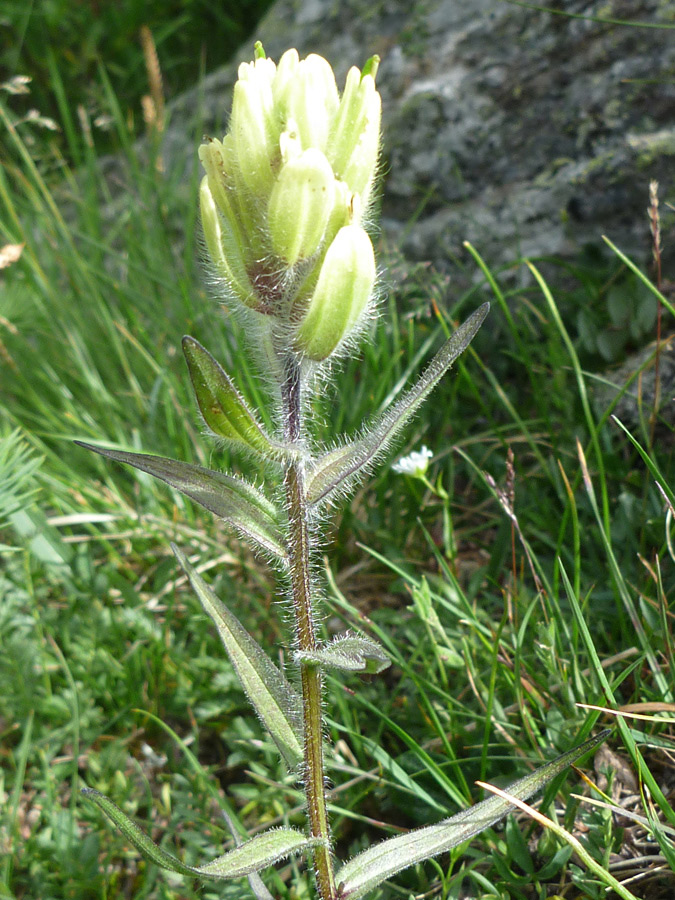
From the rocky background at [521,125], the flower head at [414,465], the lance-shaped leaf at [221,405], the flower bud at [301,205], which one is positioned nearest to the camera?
the flower bud at [301,205]

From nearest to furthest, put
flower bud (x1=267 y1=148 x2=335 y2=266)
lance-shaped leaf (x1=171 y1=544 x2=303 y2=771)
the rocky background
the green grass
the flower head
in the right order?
1. flower bud (x1=267 y1=148 x2=335 y2=266)
2. lance-shaped leaf (x1=171 y1=544 x2=303 y2=771)
3. the green grass
4. the flower head
5. the rocky background

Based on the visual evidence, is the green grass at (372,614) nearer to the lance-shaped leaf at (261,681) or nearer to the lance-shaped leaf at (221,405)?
the lance-shaped leaf at (261,681)

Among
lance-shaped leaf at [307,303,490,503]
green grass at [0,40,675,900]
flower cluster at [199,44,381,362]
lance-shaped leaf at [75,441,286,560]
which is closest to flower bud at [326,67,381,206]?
flower cluster at [199,44,381,362]

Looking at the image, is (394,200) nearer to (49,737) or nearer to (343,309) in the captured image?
(343,309)

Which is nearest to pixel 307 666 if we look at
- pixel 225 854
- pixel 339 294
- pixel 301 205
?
pixel 225 854

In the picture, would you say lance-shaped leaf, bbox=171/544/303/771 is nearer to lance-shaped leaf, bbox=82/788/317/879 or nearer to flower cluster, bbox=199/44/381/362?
lance-shaped leaf, bbox=82/788/317/879

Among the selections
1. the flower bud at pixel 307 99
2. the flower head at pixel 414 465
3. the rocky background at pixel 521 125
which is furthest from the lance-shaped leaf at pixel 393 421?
the rocky background at pixel 521 125

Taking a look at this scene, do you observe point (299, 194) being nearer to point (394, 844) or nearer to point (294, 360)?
point (294, 360)

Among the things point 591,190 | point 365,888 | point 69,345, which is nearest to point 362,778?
point 365,888
